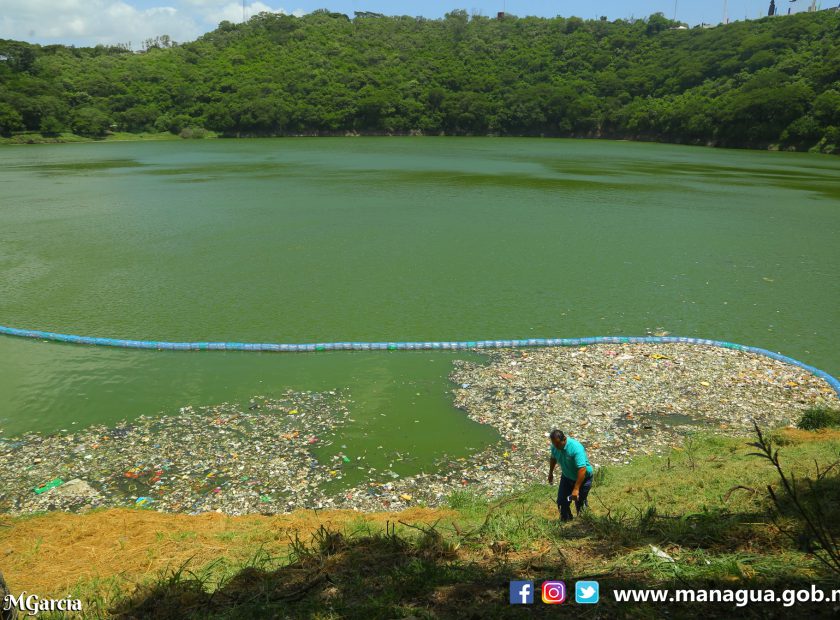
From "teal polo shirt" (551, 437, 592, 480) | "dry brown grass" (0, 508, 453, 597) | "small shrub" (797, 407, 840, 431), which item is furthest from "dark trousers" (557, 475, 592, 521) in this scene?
"small shrub" (797, 407, 840, 431)

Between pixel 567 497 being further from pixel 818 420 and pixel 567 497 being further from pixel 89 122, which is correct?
pixel 89 122

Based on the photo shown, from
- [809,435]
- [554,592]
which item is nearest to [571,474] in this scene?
[554,592]

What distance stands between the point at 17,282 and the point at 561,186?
33070mm

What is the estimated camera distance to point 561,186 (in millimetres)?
41219

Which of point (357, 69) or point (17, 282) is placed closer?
point (17, 282)

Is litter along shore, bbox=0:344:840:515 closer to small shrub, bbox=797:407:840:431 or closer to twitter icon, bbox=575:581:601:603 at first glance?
small shrub, bbox=797:407:840:431

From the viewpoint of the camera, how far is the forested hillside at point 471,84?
80688 mm

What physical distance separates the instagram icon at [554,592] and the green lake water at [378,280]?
5.11 metres

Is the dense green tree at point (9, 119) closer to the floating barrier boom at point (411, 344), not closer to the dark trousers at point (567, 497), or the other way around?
the floating barrier boom at point (411, 344)

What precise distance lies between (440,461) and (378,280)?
11.0 m

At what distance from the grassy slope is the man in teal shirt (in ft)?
0.71

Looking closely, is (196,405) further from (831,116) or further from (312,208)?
(831,116)

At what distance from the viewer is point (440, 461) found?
9961 mm

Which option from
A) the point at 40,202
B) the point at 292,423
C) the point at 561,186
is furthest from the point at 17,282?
the point at 561,186
